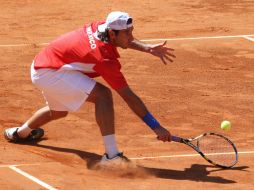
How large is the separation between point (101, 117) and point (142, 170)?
0.74m

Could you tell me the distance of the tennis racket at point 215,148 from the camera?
31.8ft

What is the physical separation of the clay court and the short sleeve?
1.00 metres

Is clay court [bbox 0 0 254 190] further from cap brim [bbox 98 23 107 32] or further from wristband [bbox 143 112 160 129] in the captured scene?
cap brim [bbox 98 23 107 32]

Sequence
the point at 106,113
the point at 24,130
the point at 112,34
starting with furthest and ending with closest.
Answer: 1. the point at 24,130
2. the point at 106,113
3. the point at 112,34

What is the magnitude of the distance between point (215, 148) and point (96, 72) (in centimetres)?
166

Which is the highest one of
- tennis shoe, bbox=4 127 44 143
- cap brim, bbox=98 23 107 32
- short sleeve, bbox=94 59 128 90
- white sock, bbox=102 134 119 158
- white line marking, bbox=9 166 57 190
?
cap brim, bbox=98 23 107 32

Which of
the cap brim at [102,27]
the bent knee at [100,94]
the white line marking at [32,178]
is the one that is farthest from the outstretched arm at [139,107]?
the white line marking at [32,178]

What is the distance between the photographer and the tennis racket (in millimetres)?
9695

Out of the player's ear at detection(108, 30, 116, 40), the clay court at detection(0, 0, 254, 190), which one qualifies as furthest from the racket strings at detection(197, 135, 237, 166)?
the player's ear at detection(108, 30, 116, 40)

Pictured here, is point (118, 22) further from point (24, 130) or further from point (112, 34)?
point (24, 130)

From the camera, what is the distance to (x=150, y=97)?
497 inches

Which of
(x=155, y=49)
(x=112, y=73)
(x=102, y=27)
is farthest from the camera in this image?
(x=155, y=49)

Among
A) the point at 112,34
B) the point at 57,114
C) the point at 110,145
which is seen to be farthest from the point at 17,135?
the point at 112,34

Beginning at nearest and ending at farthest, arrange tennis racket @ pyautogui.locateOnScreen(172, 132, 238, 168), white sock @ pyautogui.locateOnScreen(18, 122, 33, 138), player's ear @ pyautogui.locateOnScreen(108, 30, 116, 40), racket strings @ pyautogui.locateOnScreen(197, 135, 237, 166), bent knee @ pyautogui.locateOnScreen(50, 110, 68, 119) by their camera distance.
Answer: player's ear @ pyautogui.locateOnScreen(108, 30, 116, 40)
tennis racket @ pyautogui.locateOnScreen(172, 132, 238, 168)
racket strings @ pyautogui.locateOnScreen(197, 135, 237, 166)
bent knee @ pyautogui.locateOnScreen(50, 110, 68, 119)
white sock @ pyautogui.locateOnScreen(18, 122, 33, 138)
